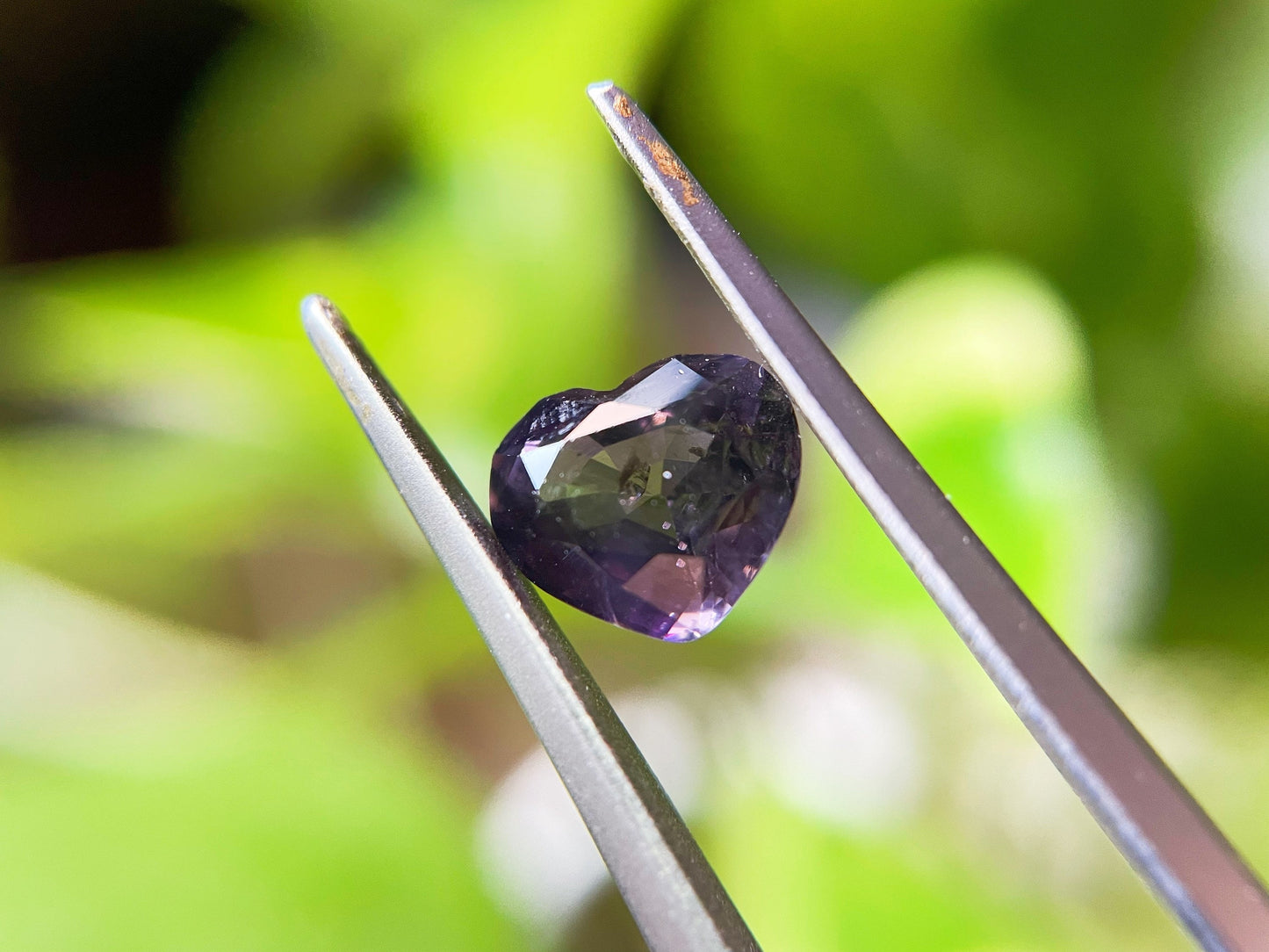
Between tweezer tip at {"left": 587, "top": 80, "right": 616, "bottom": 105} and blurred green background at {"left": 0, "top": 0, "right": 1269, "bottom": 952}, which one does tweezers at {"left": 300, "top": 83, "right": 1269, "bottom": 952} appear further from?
blurred green background at {"left": 0, "top": 0, "right": 1269, "bottom": 952}

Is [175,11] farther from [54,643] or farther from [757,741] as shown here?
[757,741]

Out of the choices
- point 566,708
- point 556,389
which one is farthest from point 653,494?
point 556,389

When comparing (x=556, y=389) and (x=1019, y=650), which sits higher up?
(x=1019, y=650)

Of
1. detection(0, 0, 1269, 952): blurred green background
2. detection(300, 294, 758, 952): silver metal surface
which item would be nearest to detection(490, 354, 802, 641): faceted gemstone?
detection(300, 294, 758, 952): silver metal surface

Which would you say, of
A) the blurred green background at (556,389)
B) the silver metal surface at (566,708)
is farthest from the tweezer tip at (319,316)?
the blurred green background at (556,389)

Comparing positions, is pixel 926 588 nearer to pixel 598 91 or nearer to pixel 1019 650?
pixel 1019 650

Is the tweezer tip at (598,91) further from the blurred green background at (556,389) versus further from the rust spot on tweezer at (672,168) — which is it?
the blurred green background at (556,389)
